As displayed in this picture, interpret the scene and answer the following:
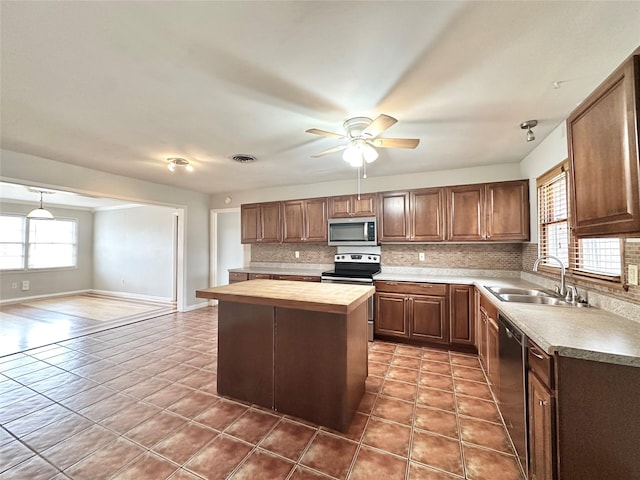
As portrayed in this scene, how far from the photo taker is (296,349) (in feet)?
6.86

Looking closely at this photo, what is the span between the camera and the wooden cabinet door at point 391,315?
361 cm

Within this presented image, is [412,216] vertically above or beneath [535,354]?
above

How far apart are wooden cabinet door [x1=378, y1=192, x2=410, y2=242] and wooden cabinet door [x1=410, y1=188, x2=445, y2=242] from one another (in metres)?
0.10

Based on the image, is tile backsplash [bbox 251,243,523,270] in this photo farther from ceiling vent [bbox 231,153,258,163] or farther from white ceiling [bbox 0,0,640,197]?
ceiling vent [bbox 231,153,258,163]

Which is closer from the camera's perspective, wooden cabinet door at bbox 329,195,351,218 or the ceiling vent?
the ceiling vent

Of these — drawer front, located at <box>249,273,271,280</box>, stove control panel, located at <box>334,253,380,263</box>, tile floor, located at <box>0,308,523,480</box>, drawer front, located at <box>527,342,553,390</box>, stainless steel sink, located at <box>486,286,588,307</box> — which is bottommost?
tile floor, located at <box>0,308,523,480</box>

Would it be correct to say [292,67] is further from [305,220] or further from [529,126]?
[305,220]

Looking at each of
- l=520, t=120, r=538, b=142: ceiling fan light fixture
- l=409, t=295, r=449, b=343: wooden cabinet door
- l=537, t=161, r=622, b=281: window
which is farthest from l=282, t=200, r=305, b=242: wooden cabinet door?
l=537, t=161, r=622, b=281: window

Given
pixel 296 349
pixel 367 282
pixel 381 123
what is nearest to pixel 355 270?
pixel 367 282

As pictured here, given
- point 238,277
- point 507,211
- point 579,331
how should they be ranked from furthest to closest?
point 238,277 → point 507,211 → point 579,331

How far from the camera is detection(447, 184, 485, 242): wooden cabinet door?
355cm

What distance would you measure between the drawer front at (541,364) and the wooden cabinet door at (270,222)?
13.0 ft

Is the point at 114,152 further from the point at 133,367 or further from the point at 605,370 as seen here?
the point at 605,370

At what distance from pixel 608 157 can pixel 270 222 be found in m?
4.35
